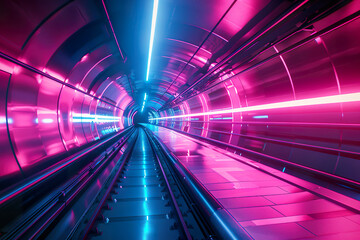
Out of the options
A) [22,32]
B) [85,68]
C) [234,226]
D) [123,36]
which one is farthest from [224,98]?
[22,32]

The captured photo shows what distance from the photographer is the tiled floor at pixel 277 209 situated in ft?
7.43

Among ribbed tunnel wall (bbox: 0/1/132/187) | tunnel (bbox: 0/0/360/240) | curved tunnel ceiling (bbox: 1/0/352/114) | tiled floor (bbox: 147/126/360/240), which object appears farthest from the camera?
ribbed tunnel wall (bbox: 0/1/132/187)

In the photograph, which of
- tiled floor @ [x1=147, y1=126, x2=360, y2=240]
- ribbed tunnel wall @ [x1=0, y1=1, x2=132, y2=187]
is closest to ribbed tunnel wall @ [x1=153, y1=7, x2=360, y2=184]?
tiled floor @ [x1=147, y1=126, x2=360, y2=240]

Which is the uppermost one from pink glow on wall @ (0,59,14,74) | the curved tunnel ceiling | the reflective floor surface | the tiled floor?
the curved tunnel ceiling

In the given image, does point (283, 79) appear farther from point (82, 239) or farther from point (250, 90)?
point (82, 239)

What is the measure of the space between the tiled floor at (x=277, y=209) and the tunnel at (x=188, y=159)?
2cm

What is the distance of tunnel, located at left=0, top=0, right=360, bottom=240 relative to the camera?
8.93 ft

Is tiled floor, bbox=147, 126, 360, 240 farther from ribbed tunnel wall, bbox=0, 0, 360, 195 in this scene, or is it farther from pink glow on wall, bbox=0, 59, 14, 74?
pink glow on wall, bbox=0, 59, 14, 74

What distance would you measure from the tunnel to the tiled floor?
2 centimetres

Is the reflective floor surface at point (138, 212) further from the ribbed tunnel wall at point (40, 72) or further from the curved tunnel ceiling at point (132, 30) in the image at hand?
the curved tunnel ceiling at point (132, 30)

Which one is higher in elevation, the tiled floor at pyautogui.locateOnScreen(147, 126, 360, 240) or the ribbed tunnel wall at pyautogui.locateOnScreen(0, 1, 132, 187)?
the ribbed tunnel wall at pyautogui.locateOnScreen(0, 1, 132, 187)

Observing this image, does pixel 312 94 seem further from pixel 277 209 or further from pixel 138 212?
pixel 138 212

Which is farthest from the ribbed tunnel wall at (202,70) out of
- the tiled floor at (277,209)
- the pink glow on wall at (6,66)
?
the tiled floor at (277,209)

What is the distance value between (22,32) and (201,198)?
16.6 ft
